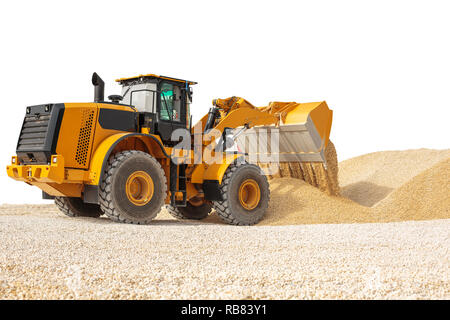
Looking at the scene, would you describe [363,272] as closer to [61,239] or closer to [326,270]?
[326,270]

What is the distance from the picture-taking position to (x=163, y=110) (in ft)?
31.4

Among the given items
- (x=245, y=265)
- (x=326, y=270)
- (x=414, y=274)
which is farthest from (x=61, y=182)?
(x=414, y=274)

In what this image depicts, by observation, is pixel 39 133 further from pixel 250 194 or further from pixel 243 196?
pixel 250 194

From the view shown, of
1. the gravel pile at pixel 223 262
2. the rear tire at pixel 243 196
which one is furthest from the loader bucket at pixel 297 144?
the gravel pile at pixel 223 262

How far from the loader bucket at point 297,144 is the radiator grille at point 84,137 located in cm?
434

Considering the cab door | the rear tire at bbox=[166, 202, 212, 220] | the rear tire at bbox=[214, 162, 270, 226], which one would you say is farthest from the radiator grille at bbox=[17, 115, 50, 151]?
the rear tire at bbox=[166, 202, 212, 220]

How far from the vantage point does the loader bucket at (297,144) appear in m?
10.8

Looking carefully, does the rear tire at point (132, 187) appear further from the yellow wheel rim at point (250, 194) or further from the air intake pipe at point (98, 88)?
the yellow wheel rim at point (250, 194)

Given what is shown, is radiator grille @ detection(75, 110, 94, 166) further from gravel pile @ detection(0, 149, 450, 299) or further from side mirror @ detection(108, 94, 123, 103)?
gravel pile @ detection(0, 149, 450, 299)

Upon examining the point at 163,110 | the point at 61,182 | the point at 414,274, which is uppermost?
the point at 163,110

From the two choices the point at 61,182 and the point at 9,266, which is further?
the point at 61,182

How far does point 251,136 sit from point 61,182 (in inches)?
213

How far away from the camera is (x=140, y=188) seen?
862 cm

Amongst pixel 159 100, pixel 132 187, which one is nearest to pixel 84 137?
pixel 132 187
